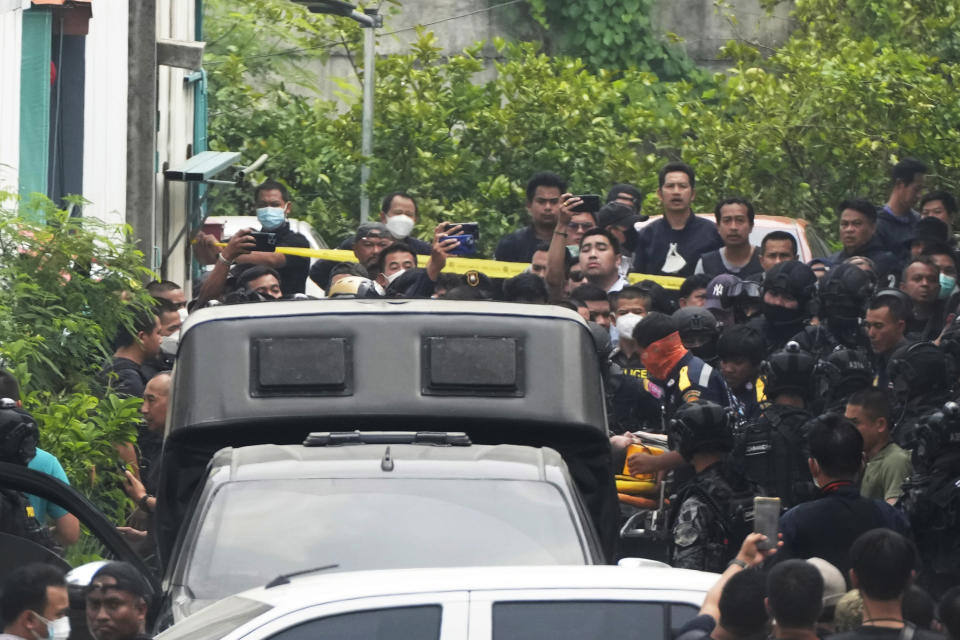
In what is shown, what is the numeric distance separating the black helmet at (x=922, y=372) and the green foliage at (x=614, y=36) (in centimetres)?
2239

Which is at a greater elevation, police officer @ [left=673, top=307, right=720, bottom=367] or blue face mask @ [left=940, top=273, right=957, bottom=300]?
blue face mask @ [left=940, top=273, right=957, bottom=300]

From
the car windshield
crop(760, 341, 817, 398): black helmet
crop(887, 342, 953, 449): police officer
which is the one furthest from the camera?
crop(760, 341, 817, 398): black helmet

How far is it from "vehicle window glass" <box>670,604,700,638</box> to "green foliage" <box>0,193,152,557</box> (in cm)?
456

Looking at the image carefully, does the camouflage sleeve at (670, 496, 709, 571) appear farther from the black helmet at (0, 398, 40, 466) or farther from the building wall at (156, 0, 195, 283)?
the building wall at (156, 0, 195, 283)

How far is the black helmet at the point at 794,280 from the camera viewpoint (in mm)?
11023

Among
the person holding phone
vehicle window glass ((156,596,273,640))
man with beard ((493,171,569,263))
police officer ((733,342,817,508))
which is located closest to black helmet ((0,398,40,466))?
vehicle window glass ((156,596,273,640))

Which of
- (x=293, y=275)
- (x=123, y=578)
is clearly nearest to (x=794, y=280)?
(x=293, y=275)

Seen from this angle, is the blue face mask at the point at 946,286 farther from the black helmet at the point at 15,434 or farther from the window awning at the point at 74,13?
the window awning at the point at 74,13

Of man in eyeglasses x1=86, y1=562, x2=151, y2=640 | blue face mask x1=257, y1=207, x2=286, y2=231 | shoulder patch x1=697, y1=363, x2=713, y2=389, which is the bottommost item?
man in eyeglasses x1=86, y1=562, x2=151, y2=640

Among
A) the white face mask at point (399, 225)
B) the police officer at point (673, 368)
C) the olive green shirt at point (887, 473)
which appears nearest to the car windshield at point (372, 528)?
the olive green shirt at point (887, 473)

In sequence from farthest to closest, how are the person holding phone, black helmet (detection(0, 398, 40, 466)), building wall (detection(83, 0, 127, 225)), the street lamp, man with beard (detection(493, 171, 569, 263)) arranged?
the street lamp → building wall (detection(83, 0, 127, 225)) → man with beard (detection(493, 171, 569, 263)) → the person holding phone → black helmet (detection(0, 398, 40, 466))

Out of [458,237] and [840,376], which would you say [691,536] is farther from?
[458,237]

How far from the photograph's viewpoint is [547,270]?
12.6 m

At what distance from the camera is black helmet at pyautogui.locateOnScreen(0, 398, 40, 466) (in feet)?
26.4
